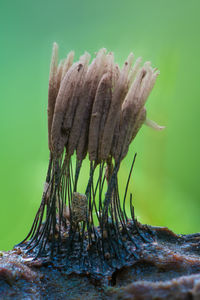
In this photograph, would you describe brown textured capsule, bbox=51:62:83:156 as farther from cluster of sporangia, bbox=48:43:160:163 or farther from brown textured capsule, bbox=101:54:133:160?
brown textured capsule, bbox=101:54:133:160

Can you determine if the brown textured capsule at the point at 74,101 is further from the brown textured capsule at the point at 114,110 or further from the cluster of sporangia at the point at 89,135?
the brown textured capsule at the point at 114,110

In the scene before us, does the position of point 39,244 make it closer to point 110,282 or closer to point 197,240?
point 110,282

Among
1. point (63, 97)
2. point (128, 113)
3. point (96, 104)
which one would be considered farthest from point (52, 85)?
point (128, 113)

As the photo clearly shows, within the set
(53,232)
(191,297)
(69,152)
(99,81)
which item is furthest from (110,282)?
(99,81)

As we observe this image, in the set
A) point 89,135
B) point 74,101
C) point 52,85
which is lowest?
point 89,135

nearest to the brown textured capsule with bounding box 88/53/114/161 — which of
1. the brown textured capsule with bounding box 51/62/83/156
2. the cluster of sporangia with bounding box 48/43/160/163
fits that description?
the cluster of sporangia with bounding box 48/43/160/163

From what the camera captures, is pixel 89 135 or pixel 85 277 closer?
pixel 85 277

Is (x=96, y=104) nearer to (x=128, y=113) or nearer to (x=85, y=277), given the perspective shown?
(x=128, y=113)

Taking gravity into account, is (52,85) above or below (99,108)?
above
